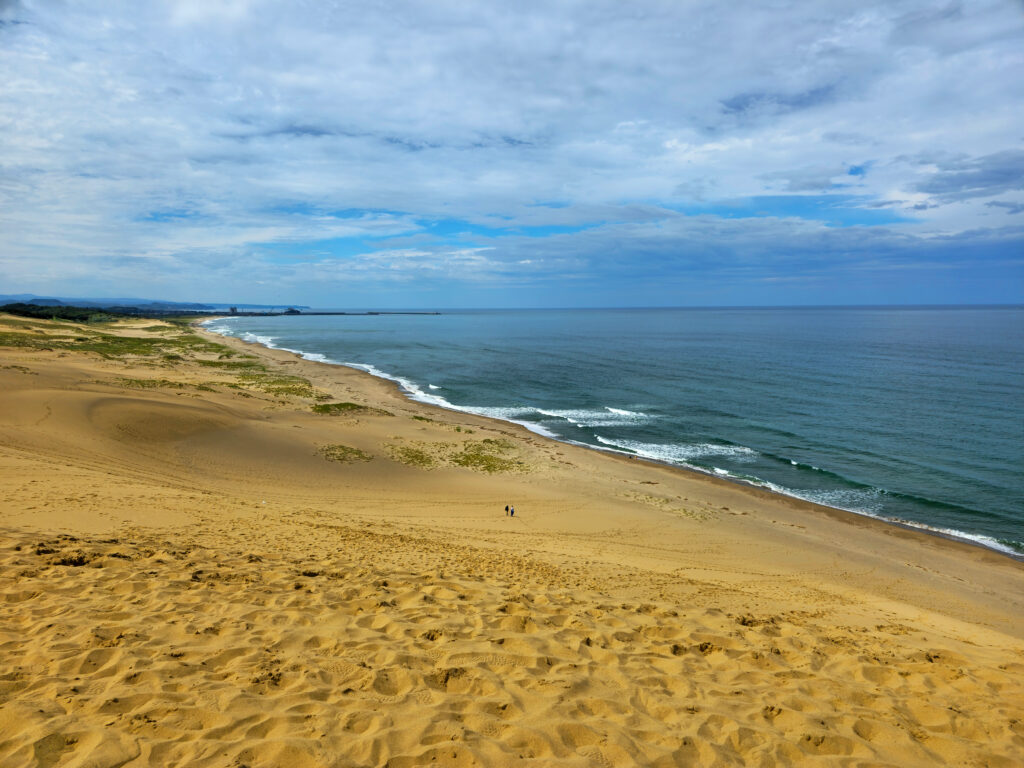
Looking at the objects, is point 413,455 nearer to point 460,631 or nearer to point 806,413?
point 460,631

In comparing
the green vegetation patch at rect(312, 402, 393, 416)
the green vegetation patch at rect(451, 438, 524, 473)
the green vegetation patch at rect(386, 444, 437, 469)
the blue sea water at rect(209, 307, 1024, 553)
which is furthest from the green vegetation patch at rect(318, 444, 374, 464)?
the blue sea water at rect(209, 307, 1024, 553)

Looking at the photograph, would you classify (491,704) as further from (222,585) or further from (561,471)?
(561,471)

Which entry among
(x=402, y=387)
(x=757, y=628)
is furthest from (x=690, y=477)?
(x=402, y=387)

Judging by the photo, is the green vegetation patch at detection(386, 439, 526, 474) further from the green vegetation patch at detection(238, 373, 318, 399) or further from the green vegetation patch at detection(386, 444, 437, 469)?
the green vegetation patch at detection(238, 373, 318, 399)

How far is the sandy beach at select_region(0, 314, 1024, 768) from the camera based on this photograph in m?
5.06

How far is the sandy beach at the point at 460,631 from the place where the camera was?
5.06 m

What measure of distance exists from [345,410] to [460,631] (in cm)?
2674

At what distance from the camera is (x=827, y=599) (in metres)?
12.0

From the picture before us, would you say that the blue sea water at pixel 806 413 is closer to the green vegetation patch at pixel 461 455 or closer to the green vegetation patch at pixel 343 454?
the green vegetation patch at pixel 461 455

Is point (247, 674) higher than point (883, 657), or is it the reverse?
point (247, 674)

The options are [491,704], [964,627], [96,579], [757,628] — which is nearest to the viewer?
[491,704]

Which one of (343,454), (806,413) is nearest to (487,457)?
→ (343,454)

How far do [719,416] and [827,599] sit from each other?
26.0m

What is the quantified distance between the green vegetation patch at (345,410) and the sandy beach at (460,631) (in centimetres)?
1252
